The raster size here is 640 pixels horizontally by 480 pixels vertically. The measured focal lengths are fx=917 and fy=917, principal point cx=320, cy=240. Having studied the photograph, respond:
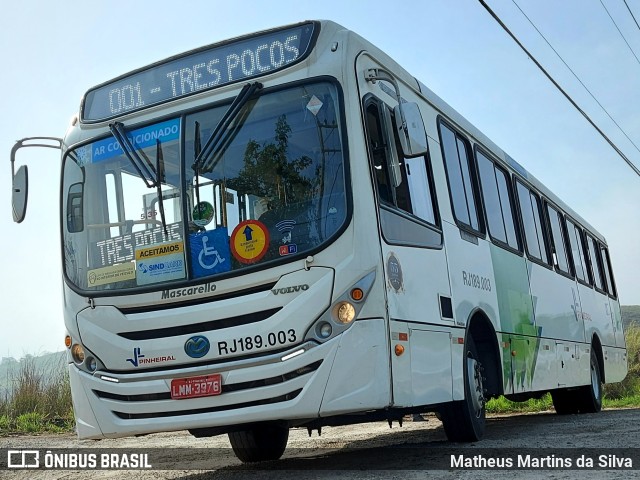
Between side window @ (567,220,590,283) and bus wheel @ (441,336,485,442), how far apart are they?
7246 millimetres

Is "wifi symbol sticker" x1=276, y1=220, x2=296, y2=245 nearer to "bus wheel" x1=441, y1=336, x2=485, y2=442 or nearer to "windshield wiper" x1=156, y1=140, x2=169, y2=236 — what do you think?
"windshield wiper" x1=156, y1=140, x2=169, y2=236

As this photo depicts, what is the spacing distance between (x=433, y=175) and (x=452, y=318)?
141 cm

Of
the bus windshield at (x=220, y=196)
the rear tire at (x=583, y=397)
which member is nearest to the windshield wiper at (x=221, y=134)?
the bus windshield at (x=220, y=196)

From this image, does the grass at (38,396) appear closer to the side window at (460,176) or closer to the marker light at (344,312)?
the side window at (460,176)

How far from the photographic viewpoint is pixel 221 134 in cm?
739

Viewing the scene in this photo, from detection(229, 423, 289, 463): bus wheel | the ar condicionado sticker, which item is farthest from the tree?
detection(229, 423, 289, 463): bus wheel

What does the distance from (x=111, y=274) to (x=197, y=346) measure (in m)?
1.10

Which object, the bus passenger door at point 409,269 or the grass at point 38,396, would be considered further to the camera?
the grass at point 38,396

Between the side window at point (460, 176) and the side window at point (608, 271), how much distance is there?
964cm

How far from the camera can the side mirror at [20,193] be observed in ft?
27.5

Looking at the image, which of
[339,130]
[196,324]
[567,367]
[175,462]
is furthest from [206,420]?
[567,367]

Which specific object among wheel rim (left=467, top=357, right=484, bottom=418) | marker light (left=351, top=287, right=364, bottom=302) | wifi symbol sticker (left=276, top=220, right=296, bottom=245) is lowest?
wheel rim (left=467, top=357, right=484, bottom=418)

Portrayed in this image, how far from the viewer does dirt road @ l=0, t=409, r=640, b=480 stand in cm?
704

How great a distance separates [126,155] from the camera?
7.81m
